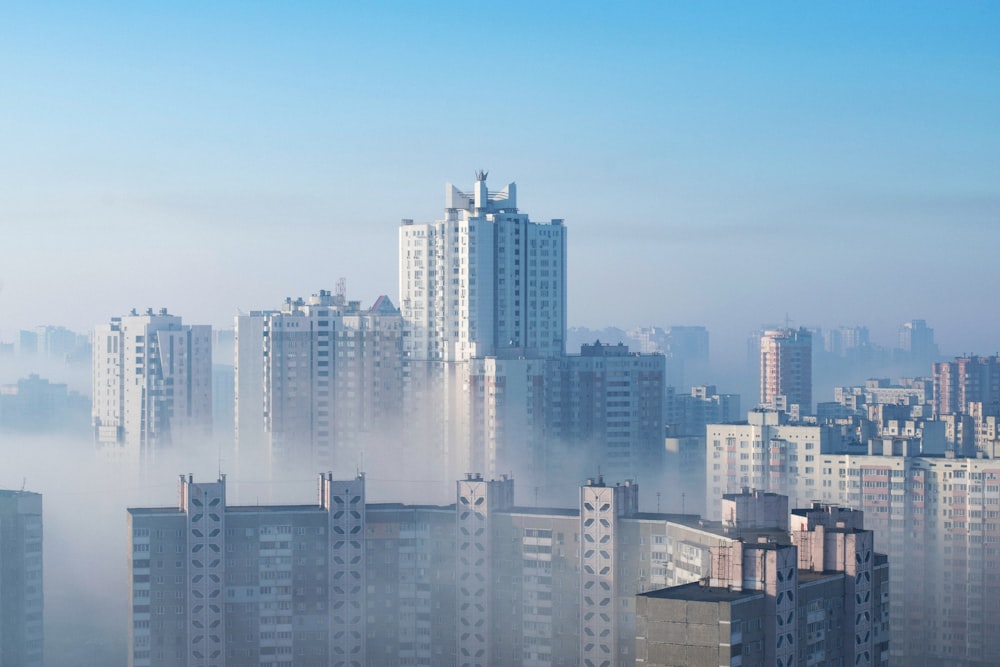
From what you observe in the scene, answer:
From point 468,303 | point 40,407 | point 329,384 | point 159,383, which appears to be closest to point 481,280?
point 468,303

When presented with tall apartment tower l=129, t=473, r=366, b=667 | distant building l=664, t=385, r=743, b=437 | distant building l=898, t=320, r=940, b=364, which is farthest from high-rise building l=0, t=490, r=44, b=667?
distant building l=898, t=320, r=940, b=364

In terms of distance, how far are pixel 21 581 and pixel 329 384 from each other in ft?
31.1

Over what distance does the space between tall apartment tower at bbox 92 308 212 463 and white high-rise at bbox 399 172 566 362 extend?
22.8 ft

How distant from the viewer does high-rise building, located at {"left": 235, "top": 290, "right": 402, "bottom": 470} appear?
29.7m

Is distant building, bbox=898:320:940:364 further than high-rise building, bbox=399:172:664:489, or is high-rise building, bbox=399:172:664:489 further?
distant building, bbox=898:320:940:364

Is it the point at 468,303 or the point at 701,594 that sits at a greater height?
the point at 468,303

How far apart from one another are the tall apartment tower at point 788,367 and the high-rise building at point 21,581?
25.4 m

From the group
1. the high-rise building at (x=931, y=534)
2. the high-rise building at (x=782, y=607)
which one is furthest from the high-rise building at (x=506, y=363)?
the high-rise building at (x=782, y=607)

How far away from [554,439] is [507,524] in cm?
941

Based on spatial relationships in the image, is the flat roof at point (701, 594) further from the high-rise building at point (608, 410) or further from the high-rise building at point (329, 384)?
the high-rise building at point (329, 384)

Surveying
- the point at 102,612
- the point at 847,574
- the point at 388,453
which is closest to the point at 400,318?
the point at 388,453

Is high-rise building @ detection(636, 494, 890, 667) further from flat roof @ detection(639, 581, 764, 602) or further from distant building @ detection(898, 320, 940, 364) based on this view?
distant building @ detection(898, 320, 940, 364)

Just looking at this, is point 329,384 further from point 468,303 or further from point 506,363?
point 506,363

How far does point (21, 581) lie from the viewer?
2139 cm
